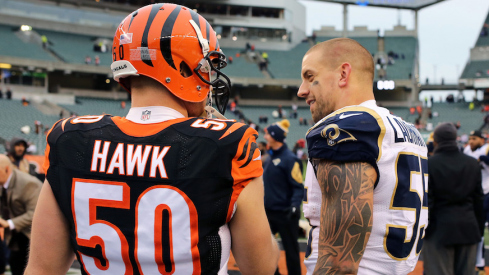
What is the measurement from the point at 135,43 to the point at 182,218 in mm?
706

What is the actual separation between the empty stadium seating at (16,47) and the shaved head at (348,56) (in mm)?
32812

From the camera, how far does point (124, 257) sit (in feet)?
5.01

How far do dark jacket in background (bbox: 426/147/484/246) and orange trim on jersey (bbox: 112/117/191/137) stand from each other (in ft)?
11.9

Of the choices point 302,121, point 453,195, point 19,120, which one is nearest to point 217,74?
point 453,195

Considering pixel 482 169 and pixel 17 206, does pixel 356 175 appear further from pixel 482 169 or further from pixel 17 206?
pixel 482 169

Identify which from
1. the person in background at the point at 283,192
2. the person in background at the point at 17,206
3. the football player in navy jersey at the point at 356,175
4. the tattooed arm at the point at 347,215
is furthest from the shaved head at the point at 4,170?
the tattooed arm at the point at 347,215

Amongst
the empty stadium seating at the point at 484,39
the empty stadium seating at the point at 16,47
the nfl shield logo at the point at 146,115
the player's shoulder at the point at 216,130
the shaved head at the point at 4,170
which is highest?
the empty stadium seating at the point at 484,39

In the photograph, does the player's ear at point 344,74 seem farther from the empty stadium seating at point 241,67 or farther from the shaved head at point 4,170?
the empty stadium seating at point 241,67

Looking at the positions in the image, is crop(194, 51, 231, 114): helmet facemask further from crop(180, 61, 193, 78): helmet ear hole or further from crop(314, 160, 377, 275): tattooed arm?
crop(314, 160, 377, 275): tattooed arm

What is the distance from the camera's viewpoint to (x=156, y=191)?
1.50 metres

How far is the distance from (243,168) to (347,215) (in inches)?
19.3

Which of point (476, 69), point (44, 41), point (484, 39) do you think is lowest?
point (476, 69)

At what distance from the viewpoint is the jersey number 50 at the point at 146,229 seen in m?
1.49

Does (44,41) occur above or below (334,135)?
above
